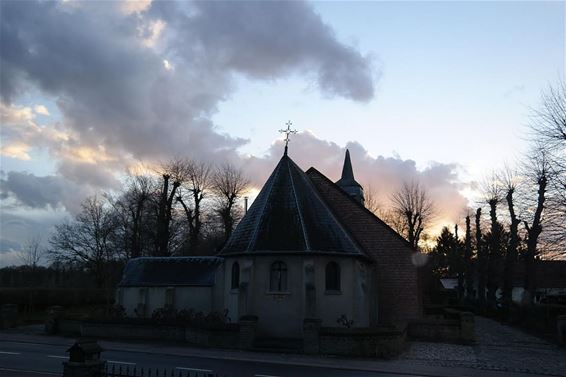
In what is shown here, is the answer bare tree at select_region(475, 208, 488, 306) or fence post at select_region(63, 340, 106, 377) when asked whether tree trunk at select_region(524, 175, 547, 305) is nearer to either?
bare tree at select_region(475, 208, 488, 306)

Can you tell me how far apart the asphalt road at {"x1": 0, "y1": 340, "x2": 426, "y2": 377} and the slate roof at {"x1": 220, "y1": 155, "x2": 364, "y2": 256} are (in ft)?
24.5

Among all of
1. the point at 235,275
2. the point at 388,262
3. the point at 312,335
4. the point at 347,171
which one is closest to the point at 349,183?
the point at 347,171

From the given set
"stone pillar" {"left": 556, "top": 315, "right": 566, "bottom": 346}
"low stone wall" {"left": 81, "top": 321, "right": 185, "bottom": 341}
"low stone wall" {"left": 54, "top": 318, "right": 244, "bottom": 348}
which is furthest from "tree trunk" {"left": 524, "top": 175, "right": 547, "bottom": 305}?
"low stone wall" {"left": 81, "top": 321, "right": 185, "bottom": 341}

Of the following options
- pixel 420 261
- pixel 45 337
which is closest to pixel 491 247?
pixel 420 261

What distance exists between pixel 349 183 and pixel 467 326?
65.4 ft

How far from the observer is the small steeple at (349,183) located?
44625 millimetres

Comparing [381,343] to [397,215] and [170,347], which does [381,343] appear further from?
[397,215]

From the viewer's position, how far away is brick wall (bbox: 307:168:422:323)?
30.7 metres

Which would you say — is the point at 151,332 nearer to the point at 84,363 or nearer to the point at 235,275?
the point at 235,275

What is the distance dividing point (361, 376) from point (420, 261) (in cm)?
1684

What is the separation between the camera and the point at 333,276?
2605 cm

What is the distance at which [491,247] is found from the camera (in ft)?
154

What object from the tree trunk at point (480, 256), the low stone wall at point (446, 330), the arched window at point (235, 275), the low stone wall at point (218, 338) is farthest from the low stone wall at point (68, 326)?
the tree trunk at point (480, 256)

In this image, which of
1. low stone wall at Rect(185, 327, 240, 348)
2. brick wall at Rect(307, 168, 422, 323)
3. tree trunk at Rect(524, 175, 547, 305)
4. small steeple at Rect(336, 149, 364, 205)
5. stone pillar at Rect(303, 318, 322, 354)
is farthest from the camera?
small steeple at Rect(336, 149, 364, 205)
